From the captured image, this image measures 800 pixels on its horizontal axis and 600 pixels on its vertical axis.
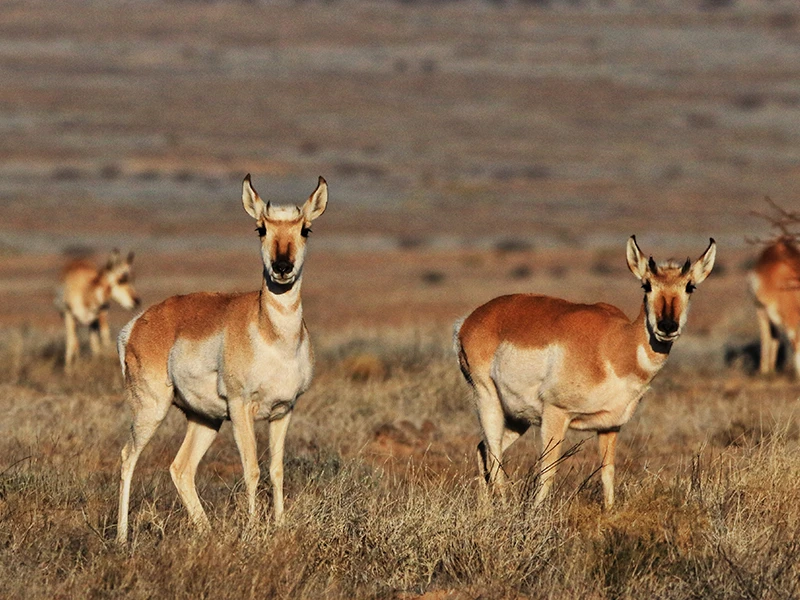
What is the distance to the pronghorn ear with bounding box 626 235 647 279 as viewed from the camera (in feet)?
27.2

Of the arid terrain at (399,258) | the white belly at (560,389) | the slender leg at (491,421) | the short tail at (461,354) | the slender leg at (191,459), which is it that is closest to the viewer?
the arid terrain at (399,258)

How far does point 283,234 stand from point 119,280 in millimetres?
11112

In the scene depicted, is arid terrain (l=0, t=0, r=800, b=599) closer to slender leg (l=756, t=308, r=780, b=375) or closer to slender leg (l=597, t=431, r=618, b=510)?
slender leg (l=597, t=431, r=618, b=510)

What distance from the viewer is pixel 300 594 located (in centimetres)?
696

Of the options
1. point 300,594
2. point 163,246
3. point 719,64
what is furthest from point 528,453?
point 719,64

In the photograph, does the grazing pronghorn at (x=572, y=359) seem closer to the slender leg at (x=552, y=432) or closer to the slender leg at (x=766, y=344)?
the slender leg at (x=552, y=432)

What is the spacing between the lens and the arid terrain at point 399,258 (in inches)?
293

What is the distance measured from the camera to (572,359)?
340 inches

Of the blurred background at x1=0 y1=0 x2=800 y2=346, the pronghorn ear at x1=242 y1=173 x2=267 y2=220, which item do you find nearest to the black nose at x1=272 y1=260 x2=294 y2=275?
the pronghorn ear at x1=242 y1=173 x2=267 y2=220

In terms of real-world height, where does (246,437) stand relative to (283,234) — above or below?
below

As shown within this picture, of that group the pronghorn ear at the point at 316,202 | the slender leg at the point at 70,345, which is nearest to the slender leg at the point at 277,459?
the pronghorn ear at the point at 316,202

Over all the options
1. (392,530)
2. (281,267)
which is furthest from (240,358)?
(392,530)

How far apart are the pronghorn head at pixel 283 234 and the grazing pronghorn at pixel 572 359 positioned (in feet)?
5.12

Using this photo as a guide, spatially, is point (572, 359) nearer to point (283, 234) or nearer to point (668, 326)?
point (668, 326)
